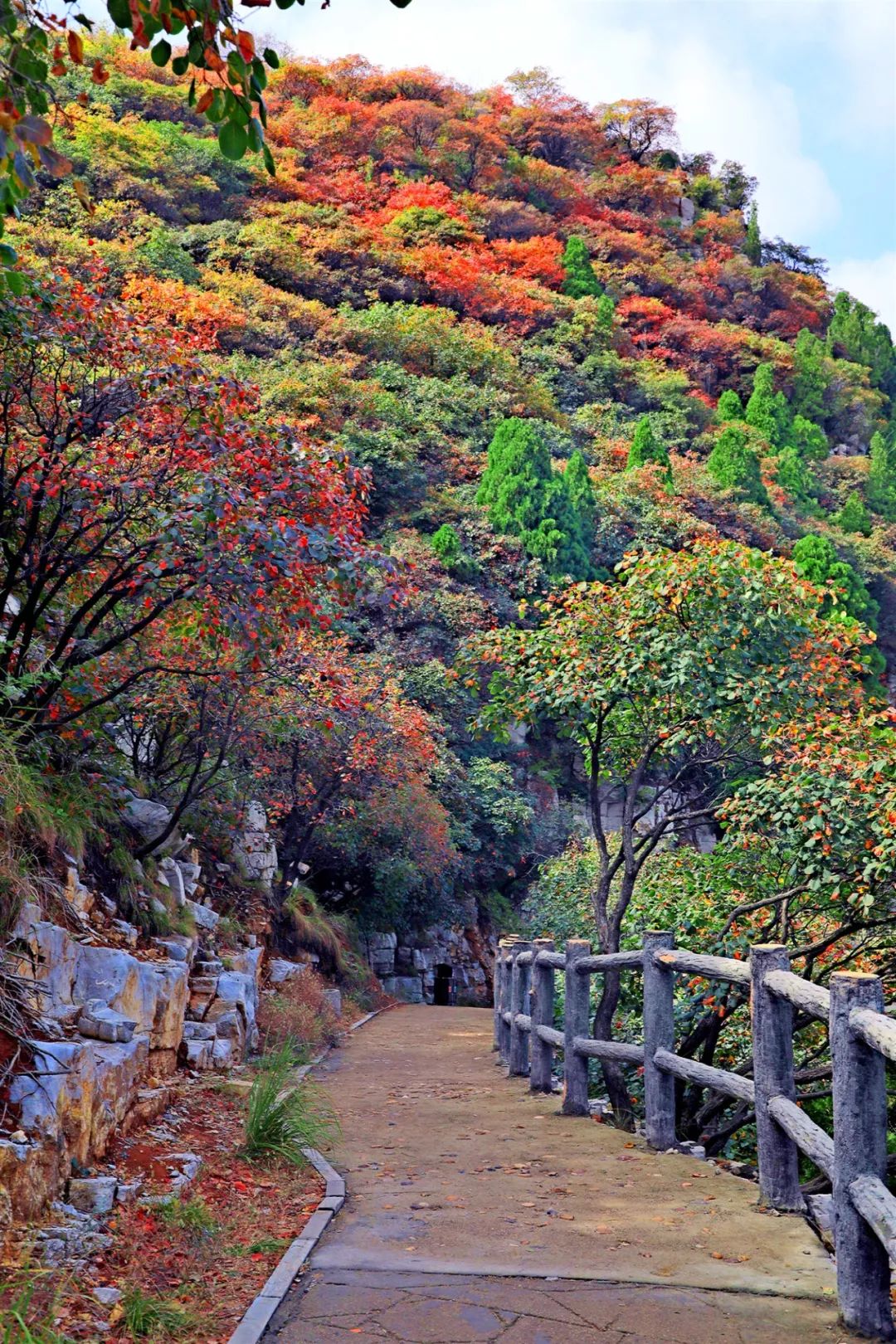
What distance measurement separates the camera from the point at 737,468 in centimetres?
3831

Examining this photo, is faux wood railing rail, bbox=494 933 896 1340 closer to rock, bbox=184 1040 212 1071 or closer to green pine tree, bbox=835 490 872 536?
rock, bbox=184 1040 212 1071

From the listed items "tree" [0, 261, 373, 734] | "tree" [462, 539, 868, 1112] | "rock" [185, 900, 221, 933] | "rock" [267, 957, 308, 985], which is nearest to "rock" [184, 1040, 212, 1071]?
"rock" [185, 900, 221, 933]

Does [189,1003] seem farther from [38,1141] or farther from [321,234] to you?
[321,234]

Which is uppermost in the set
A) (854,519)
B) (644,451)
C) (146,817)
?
(644,451)

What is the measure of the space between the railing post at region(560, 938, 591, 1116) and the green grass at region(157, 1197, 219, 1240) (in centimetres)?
358

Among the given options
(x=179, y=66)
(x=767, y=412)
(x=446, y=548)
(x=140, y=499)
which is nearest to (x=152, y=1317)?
(x=179, y=66)

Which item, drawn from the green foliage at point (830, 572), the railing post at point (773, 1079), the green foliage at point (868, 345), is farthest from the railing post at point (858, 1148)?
the green foliage at point (868, 345)

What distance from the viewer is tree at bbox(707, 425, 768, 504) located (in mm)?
38188

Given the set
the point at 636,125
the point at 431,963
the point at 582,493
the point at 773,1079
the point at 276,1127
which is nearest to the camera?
the point at 773,1079

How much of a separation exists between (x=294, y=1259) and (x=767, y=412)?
151ft

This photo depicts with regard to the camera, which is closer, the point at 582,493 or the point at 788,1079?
the point at 788,1079

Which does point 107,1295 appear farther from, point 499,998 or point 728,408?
point 728,408

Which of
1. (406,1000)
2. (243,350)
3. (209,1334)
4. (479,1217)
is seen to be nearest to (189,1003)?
(479,1217)

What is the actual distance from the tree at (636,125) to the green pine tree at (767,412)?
25.1m
